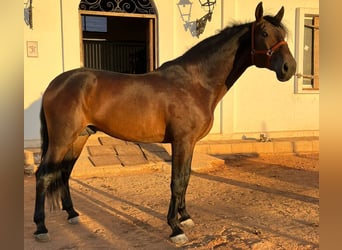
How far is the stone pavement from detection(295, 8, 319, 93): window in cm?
128

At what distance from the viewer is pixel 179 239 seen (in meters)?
2.87

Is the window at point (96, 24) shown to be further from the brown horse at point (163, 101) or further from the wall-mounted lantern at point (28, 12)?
the brown horse at point (163, 101)

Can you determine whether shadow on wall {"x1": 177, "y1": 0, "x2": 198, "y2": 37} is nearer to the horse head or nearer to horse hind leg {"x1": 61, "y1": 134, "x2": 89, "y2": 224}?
the horse head

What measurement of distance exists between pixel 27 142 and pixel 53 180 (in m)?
3.21

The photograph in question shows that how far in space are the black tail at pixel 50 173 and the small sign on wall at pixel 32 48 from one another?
10.6 feet

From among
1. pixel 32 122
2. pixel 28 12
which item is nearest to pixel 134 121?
pixel 32 122

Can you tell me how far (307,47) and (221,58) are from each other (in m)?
5.58

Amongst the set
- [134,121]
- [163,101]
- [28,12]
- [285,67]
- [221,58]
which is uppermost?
[28,12]

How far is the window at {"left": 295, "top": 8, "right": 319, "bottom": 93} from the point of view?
7.46m

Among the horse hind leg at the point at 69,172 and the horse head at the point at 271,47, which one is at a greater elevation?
the horse head at the point at 271,47

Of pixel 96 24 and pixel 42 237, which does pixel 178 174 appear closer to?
pixel 42 237

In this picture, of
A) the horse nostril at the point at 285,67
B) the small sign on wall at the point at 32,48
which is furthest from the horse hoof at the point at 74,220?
the small sign on wall at the point at 32,48

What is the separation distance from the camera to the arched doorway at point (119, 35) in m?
6.42

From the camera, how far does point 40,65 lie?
19.8ft
